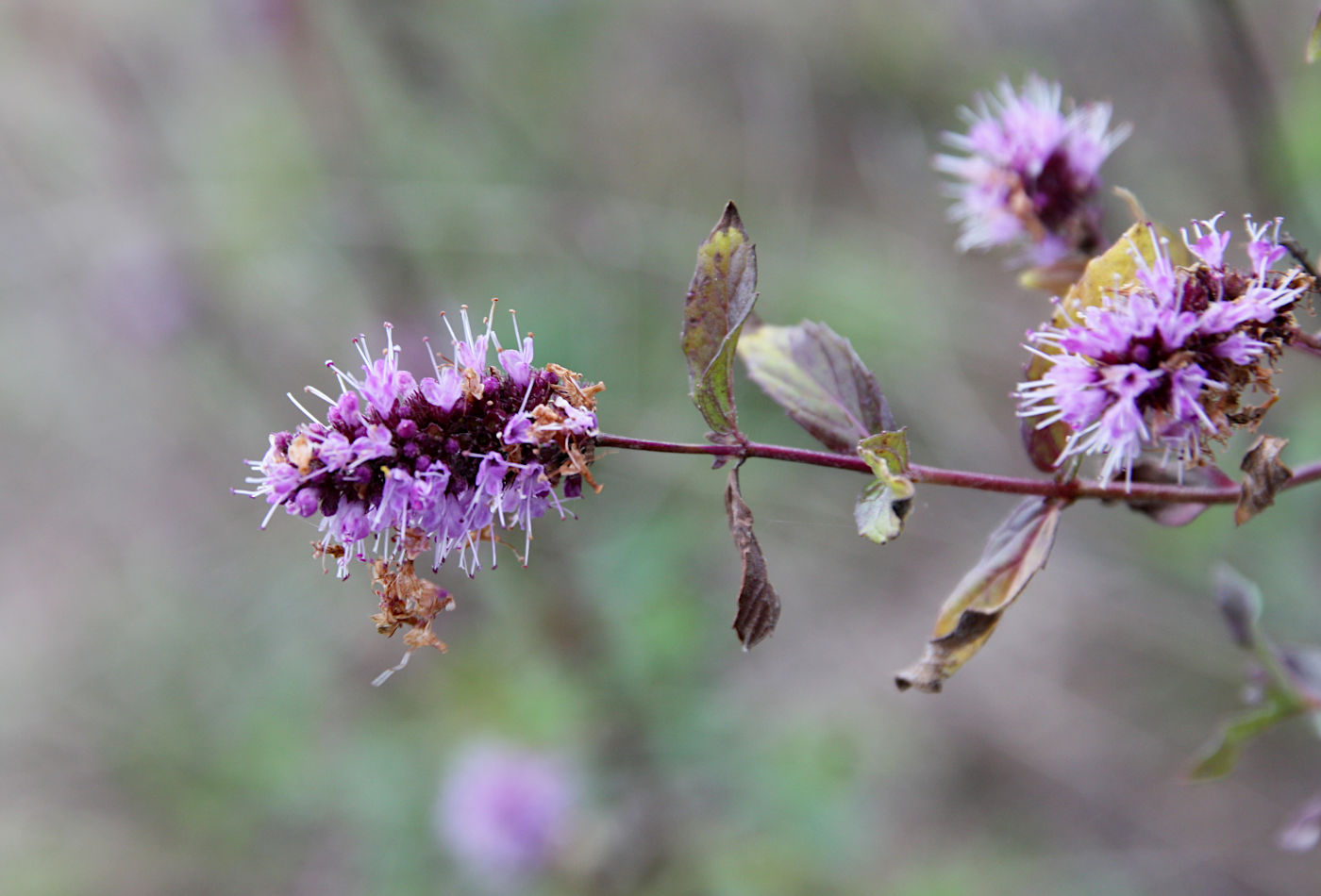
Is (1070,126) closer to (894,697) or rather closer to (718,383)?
(718,383)

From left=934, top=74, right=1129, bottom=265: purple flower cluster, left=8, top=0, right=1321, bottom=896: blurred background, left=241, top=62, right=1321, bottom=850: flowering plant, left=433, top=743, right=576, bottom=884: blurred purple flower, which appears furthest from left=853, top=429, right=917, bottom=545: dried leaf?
left=433, top=743, right=576, bottom=884: blurred purple flower

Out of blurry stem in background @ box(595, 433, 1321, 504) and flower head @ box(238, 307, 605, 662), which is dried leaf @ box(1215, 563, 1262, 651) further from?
flower head @ box(238, 307, 605, 662)

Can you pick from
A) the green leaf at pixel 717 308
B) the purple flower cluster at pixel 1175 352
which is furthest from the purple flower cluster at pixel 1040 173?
the green leaf at pixel 717 308

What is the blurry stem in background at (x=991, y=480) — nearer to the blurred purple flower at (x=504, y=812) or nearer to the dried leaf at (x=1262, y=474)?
the dried leaf at (x=1262, y=474)

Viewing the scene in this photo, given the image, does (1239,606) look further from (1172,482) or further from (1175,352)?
(1175,352)

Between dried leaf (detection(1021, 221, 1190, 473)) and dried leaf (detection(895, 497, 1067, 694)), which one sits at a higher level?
dried leaf (detection(1021, 221, 1190, 473))

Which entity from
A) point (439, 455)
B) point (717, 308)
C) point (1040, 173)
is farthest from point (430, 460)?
point (1040, 173)
